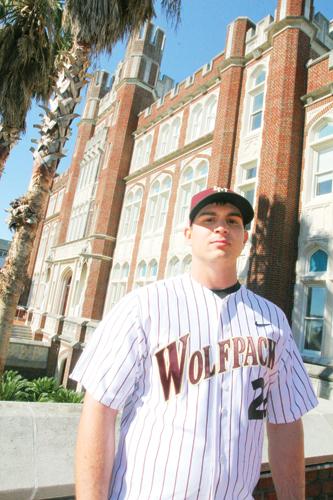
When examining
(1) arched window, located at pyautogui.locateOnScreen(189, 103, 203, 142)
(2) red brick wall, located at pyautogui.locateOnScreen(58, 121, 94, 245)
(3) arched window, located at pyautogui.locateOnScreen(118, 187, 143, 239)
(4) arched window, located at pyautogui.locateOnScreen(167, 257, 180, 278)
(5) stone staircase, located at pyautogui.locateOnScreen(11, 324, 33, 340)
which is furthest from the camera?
(2) red brick wall, located at pyautogui.locateOnScreen(58, 121, 94, 245)

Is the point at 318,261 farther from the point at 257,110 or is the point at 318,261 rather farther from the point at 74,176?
the point at 74,176

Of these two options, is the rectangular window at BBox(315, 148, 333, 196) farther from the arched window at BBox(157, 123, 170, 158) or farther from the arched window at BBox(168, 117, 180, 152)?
the arched window at BBox(157, 123, 170, 158)

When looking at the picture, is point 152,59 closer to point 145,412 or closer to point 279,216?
point 279,216

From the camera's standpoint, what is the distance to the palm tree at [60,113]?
5992 mm

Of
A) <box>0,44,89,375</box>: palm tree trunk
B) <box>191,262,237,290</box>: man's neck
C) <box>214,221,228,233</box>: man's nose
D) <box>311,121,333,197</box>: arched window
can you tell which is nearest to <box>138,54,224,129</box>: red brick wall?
<box>311,121,333,197</box>: arched window

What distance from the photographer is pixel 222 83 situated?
53.6ft

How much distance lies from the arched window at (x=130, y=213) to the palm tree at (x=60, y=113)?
42.5 feet

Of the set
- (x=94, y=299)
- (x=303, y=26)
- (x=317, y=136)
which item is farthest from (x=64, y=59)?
(x=94, y=299)

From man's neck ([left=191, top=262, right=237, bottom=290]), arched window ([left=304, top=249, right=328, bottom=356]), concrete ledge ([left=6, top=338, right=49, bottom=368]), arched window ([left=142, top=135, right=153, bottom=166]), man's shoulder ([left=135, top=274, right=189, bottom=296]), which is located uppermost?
arched window ([left=142, top=135, right=153, bottom=166])

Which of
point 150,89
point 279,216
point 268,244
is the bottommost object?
point 268,244

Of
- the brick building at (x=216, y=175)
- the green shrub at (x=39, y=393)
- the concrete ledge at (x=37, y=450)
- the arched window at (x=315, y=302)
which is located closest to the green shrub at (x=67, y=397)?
the green shrub at (x=39, y=393)

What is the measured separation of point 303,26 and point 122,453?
52.5 ft

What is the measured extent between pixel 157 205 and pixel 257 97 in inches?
301

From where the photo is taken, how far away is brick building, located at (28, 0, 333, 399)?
11.6 m
